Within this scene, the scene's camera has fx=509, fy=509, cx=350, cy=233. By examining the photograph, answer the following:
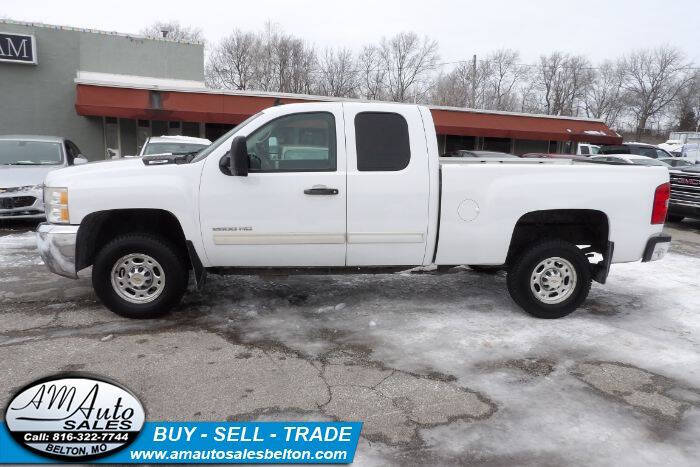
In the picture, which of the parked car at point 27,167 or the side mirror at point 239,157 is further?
the parked car at point 27,167

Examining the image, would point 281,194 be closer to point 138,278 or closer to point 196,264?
point 196,264

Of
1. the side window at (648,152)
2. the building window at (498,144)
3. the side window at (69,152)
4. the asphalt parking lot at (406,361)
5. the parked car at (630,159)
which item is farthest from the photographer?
the building window at (498,144)

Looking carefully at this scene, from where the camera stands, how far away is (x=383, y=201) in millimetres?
4633

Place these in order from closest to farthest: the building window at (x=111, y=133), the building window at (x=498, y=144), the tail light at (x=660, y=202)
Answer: the tail light at (x=660, y=202)
the building window at (x=111, y=133)
the building window at (x=498, y=144)

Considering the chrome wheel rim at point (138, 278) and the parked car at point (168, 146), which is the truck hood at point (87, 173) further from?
the parked car at point (168, 146)

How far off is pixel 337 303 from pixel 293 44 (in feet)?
164

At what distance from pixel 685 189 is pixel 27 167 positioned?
13493 mm

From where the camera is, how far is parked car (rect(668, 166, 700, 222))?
11125mm

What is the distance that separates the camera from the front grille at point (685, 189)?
11.1 meters

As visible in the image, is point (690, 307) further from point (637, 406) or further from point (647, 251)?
point (637, 406)

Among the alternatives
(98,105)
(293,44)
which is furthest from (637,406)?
(293,44)

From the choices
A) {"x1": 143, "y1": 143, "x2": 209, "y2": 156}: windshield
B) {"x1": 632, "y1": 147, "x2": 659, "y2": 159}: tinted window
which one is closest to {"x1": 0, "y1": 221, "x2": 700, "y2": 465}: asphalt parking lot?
{"x1": 143, "y1": 143, "x2": 209, "y2": 156}: windshield

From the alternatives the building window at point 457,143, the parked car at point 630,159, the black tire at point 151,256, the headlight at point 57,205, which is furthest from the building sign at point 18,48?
the parked car at point 630,159
